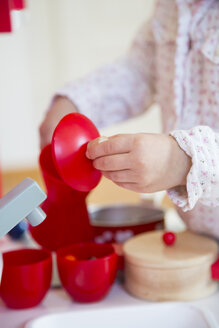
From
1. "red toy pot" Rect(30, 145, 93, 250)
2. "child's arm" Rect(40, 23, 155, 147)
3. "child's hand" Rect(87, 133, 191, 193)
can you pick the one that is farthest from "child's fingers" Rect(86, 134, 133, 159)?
"child's arm" Rect(40, 23, 155, 147)

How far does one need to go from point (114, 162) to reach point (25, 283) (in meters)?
0.19

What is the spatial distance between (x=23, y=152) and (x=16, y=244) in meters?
1.56

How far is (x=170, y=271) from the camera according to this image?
57 cm

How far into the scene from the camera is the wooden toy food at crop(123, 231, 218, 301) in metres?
0.58

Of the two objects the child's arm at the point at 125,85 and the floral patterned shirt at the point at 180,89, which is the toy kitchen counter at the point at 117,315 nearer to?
the floral patterned shirt at the point at 180,89

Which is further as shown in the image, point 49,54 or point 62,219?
point 49,54

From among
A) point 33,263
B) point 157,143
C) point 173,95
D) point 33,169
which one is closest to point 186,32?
point 173,95

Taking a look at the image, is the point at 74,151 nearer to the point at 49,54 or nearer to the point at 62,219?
the point at 62,219

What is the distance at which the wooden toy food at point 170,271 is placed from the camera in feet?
1.89

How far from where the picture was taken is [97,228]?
0.71 m

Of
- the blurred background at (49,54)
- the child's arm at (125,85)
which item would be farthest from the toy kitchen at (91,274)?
the blurred background at (49,54)

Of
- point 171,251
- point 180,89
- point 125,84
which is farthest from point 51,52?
point 171,251

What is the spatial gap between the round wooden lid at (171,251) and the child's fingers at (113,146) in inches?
6.6

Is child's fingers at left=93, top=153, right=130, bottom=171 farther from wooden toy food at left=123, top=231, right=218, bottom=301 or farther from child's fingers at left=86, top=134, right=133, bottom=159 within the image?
wooden toy food at left=123, top=231, right=218, bottom=301
